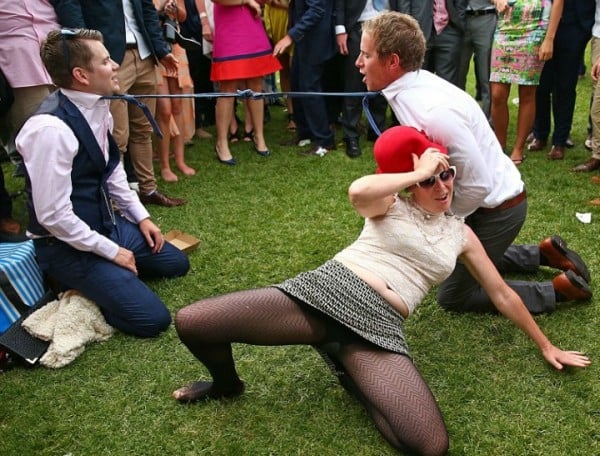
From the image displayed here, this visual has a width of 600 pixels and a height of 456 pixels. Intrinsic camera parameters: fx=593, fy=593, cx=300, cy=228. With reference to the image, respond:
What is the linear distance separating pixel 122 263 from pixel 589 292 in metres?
2.35

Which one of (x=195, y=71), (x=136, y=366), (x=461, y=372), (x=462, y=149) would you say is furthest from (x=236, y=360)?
(x=195, y=71)

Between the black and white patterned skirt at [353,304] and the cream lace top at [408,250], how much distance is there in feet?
0.26

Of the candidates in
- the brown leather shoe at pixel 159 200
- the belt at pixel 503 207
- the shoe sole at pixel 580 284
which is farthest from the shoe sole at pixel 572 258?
the brown leather shoe at pixel 159 200

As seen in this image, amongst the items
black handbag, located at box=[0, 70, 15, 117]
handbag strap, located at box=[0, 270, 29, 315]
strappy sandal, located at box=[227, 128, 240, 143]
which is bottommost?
strappy sandal, located at box=[227, 128, 240, 143]

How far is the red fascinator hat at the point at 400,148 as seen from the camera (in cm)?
214

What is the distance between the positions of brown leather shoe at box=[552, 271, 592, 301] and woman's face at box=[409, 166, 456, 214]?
1.00 metres

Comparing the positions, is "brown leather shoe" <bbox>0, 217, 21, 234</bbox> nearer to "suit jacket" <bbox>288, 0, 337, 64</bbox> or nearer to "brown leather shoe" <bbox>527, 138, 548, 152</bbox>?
"suit jacket" <bbox>288, 0, 337, 64</bbox>

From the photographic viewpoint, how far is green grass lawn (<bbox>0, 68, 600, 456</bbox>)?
7.51ft

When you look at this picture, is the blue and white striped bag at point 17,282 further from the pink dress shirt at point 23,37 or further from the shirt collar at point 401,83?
the shirt collar at point 401,83

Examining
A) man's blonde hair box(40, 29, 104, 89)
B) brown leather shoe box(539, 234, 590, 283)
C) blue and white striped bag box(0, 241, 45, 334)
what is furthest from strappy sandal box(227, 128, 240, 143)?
brown leather shoe box(539, 234, 590, 283)

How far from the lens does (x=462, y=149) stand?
2281 mm

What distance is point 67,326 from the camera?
287 cm

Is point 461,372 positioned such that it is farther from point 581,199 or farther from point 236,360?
point 581,199

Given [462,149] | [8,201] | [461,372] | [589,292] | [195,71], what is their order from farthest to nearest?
[195,71] < [8,201] < [589,292] < [461,372] < [462,149]
